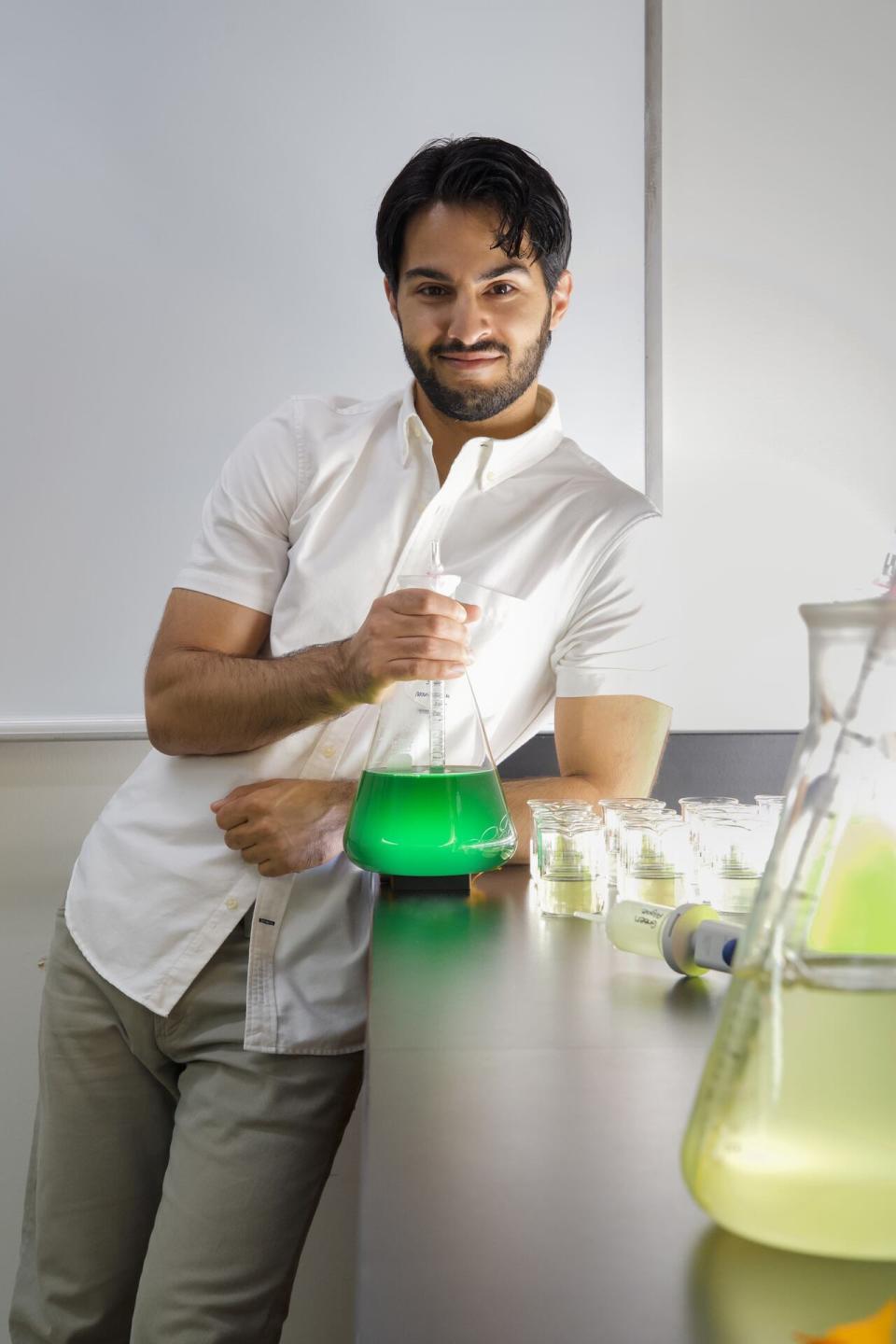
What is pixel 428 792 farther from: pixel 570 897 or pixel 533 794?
pixel 533 794

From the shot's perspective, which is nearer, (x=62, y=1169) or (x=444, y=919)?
(x=444, y=919)

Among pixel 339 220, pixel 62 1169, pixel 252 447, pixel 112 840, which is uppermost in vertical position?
pixel 339 220

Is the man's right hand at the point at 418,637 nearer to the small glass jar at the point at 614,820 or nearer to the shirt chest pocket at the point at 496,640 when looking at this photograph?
the small glass jar at the point at 614,820

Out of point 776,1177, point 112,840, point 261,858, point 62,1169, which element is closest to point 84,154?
point 112,840

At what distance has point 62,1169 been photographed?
1351 mm

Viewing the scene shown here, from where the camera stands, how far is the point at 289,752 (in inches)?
51.6

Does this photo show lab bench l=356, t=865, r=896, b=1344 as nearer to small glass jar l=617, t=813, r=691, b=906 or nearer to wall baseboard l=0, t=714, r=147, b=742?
small glass jar l=617, t=813, r=691, b=906

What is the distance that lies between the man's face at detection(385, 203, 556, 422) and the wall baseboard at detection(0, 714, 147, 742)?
0.75 metres

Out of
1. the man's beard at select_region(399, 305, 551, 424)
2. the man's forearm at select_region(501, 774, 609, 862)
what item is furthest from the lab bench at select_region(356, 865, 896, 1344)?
the man's beard at select_region(399, 305, 551, 424)

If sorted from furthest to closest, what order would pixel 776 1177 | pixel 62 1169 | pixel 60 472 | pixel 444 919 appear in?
pixel 60 472
pixel 62 1169
pixel 444 919
pixel 776 1177

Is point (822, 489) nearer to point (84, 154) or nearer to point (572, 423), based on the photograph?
point (572, 423)

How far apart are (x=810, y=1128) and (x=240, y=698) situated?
96 cm

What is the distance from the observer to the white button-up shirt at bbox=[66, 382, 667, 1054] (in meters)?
1.25

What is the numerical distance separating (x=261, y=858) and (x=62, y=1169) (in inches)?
18.3
